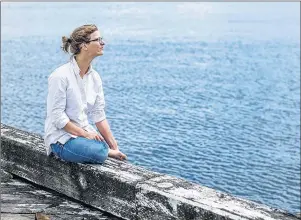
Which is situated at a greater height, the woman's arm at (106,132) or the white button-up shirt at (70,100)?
the white button-up shirt at (70,100)

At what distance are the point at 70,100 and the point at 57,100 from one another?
14cm

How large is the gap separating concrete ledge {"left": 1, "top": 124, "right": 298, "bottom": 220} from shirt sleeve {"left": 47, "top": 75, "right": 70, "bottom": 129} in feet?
1.55

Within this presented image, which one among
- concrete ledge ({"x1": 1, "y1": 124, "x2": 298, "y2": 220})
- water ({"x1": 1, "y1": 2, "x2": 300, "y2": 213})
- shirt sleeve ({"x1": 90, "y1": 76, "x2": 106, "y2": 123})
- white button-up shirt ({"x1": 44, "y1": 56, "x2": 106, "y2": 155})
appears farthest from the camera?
water ({"x1": 1, "y1": 2, "x2": 300, "y2": 213})

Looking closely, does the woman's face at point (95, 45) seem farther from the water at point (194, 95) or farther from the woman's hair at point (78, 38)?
the water at point (194, 95)

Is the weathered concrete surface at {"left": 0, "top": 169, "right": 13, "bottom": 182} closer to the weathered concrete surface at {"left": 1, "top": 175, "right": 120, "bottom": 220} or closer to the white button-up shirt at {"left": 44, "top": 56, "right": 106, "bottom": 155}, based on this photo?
the weathered concrete surface at {"left": 1, "top": 175, "right": 120, "bottom": 220}

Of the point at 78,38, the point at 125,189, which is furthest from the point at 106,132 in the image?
the point at 78,38

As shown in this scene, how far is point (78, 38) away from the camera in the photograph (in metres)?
5.40

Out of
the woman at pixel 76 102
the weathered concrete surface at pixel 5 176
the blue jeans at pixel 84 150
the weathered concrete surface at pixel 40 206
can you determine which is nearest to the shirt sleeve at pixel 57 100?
the woman at pixel 76 102

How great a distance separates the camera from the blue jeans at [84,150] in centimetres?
547

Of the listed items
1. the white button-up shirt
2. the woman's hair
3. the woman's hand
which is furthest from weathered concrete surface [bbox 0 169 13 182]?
the woman's hair

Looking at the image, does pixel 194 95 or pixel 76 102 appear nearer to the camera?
pixel 76 102

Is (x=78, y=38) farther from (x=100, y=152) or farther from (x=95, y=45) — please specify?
(x=100, y=152)

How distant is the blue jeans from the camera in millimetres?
5473

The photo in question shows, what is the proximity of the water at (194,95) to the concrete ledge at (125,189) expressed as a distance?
14.5 meters
